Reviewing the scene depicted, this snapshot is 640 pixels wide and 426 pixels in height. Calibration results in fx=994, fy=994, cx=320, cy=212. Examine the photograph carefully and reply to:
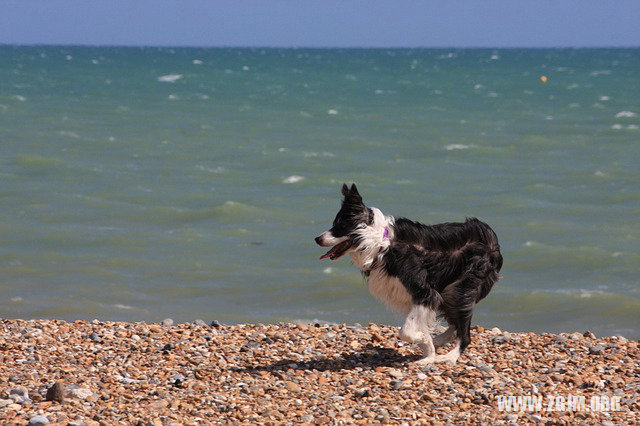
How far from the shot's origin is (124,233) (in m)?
14.2

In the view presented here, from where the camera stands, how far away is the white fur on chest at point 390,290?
24.6 ft

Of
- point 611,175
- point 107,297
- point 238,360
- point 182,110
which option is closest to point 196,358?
point 238,360

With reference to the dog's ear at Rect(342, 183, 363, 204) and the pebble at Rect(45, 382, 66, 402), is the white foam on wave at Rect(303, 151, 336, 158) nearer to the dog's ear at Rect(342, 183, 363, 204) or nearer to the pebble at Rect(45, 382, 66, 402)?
the dog's ear at Rect(342, 183, 363, 204)

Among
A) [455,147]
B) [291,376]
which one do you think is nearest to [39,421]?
[291,376]

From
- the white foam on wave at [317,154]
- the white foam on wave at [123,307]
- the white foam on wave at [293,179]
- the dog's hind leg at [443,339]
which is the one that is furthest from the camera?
the white foam on wave at [317,154]

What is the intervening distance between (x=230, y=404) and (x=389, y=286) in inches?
64.4

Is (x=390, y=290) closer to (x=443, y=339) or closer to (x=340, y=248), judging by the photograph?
(x=340, y=248)

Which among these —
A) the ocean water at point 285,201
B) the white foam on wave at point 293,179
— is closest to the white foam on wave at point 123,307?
the ocean water at point 285,201

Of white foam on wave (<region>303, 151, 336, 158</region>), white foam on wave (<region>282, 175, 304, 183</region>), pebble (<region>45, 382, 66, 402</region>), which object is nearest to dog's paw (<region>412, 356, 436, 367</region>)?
pebble (<region>45, 382, 66, 402</region>)

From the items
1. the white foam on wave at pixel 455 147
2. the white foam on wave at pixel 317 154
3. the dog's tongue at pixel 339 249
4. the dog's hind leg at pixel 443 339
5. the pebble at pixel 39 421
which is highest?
the white foam on wave at pixel 455 147

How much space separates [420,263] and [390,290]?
1.00ft

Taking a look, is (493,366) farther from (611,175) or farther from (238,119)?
(238,119)

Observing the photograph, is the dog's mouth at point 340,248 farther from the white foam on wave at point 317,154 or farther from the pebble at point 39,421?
the white foam on wave at point 317,154

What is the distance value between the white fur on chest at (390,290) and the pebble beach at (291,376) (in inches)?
18.7
